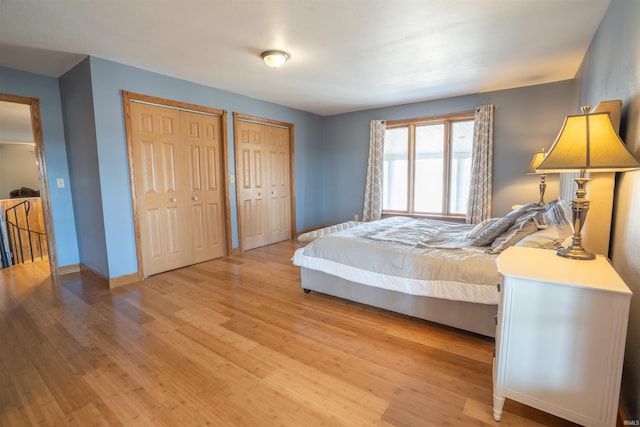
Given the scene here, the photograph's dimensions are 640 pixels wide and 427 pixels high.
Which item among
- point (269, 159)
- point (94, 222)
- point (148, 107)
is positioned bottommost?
point (94, 222)

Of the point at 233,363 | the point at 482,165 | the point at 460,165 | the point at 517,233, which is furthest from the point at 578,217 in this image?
the point at 460,165

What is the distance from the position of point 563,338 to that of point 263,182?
4.43m

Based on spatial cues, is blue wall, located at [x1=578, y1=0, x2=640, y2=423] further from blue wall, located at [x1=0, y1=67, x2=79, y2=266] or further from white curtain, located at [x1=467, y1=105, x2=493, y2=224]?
blue wall, located at [x1=0, y1=67, x2=79, y2=266]

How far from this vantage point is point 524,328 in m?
1.35

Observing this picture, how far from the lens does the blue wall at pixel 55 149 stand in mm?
3393

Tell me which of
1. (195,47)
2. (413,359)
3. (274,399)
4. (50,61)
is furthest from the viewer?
(50,61)

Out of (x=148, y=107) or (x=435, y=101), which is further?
(x=435, y=101)

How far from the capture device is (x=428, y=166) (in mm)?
5098

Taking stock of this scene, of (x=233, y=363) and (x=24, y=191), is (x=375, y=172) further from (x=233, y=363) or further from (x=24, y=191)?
(x=24, y=191)

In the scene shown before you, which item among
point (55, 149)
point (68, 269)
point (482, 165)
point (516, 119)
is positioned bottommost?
point (68, 269)

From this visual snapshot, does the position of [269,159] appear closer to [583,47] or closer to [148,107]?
[148,107]

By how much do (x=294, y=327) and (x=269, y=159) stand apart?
338 centimetres

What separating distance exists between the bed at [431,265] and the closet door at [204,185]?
1907mm

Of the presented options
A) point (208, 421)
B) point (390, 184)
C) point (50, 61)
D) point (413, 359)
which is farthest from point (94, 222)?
point (390, 184)
